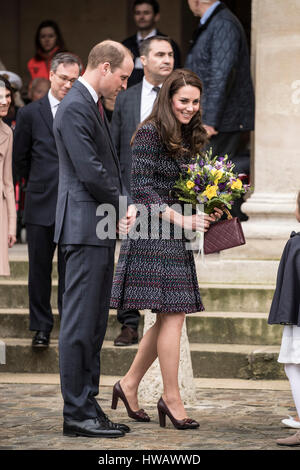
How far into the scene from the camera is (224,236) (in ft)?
20.0

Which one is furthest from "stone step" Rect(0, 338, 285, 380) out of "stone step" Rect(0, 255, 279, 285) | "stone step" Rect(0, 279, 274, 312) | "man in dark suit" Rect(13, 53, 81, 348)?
"stone step" Rect(0, 255, 279, 285)

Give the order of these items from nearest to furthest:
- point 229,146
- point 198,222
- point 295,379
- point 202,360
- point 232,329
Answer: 1. point 295,379
2. point 198,222
3. point 202,360
4. point 232,329
5. point 229,146

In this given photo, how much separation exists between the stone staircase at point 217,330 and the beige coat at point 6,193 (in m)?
0.84

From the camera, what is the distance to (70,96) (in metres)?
5.75

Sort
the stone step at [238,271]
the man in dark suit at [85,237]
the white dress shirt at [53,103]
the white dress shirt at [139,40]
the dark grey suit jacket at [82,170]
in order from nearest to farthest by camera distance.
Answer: the dark grey suit jacket at [82,170]
the man in dark suit at [85,237]
the white dress shirt at [53,103]
the stone step at [238,271]
the white dress shirt at [139,40]

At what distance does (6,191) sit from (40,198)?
0.30 m

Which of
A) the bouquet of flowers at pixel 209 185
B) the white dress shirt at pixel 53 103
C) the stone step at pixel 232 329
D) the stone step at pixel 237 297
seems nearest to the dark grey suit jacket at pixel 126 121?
the white dress shirt at pixel 53 103

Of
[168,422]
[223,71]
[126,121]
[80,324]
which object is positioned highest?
[223,71]

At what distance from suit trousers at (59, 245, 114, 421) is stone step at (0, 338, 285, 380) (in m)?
1.97

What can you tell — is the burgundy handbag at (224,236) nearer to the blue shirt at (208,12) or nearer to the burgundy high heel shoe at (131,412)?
the burgundy high heel shoe at (131,412)

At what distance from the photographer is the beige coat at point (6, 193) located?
25.3 ft

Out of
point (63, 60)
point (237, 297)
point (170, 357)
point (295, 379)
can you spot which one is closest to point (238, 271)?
point (237, 297)

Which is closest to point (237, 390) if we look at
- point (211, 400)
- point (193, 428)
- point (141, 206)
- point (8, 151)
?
point (211, 400)

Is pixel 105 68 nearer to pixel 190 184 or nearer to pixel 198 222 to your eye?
pixel 190 184
